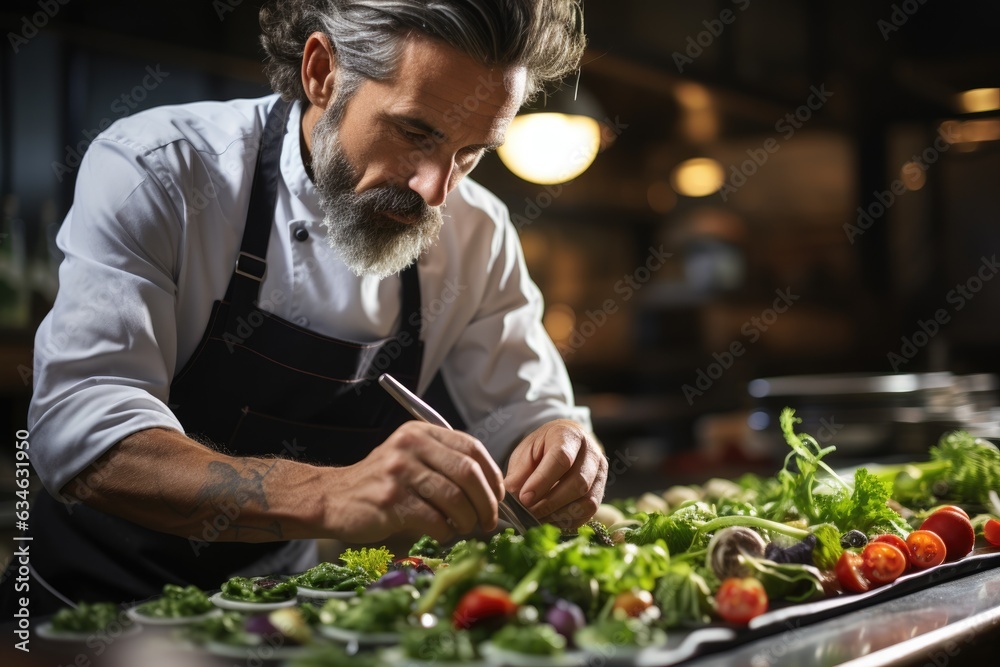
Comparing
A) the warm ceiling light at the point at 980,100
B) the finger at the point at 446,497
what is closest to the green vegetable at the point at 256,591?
the finger at the point at 446,497

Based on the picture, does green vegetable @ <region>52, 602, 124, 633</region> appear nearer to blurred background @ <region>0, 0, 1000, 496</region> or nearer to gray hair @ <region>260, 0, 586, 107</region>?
gray hair @ <region>260, 0, 586, 107</region>

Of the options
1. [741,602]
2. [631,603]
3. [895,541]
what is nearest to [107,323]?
[631,603]

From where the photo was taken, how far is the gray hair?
5.54 ft

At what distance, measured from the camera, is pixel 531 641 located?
1.00 metres

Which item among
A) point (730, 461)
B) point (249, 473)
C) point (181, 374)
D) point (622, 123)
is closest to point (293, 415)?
point (181, 374)

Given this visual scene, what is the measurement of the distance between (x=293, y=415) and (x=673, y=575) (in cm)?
94

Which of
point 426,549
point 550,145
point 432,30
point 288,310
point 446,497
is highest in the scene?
point 432,30

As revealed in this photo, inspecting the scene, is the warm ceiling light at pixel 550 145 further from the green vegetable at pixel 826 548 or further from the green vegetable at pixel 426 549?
the green vegetable at pixel 826 548

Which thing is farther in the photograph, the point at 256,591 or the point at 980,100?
the point at 980,100

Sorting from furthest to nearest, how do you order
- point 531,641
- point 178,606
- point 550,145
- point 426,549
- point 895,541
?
point 550,145 < point 426,549 < point 895,541 < point 178,606 < point 531,641

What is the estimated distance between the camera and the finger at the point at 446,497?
1.27 meters

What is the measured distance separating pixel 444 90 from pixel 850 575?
3.35ft

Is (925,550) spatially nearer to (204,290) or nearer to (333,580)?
(333,580)

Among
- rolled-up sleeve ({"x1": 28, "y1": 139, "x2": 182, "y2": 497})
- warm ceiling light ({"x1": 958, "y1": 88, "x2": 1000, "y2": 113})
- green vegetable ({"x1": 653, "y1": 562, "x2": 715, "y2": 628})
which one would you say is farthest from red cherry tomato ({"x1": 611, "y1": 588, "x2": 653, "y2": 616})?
warm ceiling light ({"x1": 958, "y1": 88, "x2": 1000, "y2": 113})
